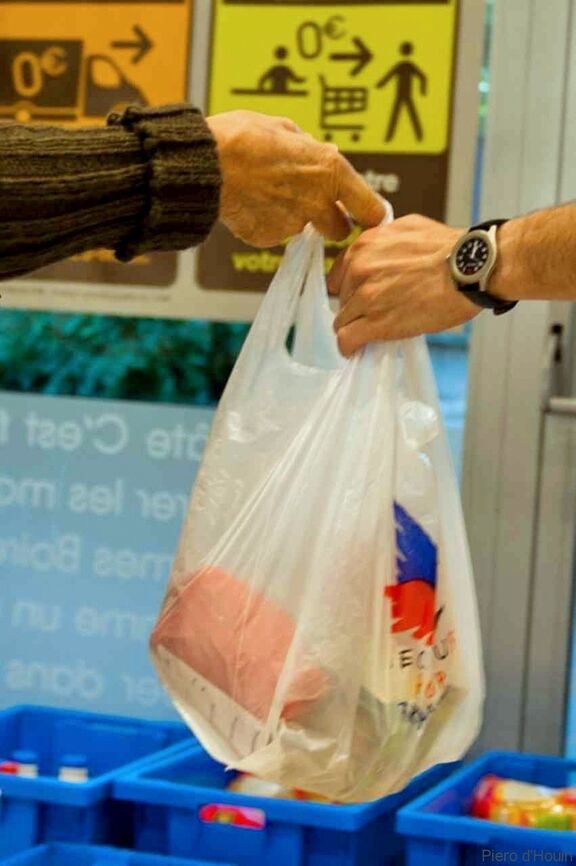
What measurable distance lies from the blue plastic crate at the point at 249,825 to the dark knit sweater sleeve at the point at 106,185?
75 centimetres

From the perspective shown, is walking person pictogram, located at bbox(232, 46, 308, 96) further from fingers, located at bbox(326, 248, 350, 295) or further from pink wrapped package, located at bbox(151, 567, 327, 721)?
pink wrapped package, located at bbox(151, 567, 327, 721)

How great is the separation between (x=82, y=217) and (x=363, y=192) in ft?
1.09

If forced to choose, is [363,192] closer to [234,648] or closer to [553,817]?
[234,648]

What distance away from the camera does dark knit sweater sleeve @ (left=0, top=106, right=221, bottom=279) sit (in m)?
1.43

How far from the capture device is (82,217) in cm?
147

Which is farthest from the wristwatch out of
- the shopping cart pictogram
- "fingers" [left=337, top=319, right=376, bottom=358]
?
the shopping cart pictogram

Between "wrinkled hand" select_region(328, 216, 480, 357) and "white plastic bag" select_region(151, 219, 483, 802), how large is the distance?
30 mm

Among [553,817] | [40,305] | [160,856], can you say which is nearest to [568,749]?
[553,817]

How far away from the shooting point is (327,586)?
4.89ft

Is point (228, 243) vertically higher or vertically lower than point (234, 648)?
higher

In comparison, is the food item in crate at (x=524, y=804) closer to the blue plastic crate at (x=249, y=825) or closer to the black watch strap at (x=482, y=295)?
the blue plastic crate at (x=249, y=825)

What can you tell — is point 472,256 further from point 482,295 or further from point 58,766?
point 58,766

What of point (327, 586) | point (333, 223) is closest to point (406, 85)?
point (333, 223)

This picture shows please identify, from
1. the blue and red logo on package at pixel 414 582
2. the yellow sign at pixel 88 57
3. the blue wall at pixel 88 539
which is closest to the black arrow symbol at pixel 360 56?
the yellow sign at pixel 88 57
